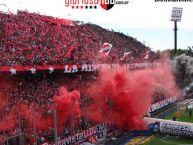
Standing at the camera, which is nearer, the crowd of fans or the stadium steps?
the crowd of fans

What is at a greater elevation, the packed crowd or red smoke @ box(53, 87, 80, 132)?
the packed crowd

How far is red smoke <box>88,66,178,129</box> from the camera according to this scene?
1240 inches

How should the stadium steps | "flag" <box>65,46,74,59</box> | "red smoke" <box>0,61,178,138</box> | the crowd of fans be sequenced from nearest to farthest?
"red smoke" <box>0,61,178,138</box>, the crowd of fans, the stadium steps, "flag" <box>65,46,74,59</box>

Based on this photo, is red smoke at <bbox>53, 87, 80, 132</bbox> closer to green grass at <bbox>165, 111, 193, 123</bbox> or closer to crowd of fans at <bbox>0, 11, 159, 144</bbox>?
crowd of fans at <bbox>0, 11, 159, 144</bbox>

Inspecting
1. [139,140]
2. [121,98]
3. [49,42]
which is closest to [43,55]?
[49,42]

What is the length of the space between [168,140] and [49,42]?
1364 centimetres

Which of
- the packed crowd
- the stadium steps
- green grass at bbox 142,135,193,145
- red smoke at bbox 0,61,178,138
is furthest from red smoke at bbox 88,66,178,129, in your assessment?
the packed crowd

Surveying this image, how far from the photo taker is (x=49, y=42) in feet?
116

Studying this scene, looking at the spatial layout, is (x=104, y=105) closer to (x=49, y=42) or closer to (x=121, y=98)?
(x=121, y=98)

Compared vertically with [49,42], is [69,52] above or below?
below

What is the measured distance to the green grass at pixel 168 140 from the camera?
28562mm

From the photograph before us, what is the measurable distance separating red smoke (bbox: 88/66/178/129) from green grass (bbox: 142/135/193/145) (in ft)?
6.93

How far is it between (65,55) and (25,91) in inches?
285

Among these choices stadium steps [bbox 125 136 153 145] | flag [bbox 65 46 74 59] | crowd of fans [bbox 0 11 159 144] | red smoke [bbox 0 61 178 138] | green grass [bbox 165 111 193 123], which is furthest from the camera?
green grass [bbox 165 111 193 123]
